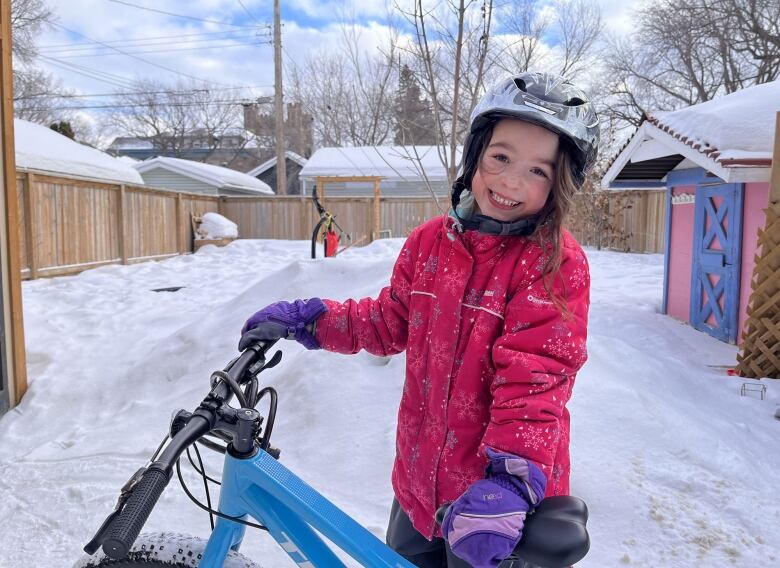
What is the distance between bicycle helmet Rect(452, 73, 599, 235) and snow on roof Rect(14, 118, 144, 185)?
12.7m

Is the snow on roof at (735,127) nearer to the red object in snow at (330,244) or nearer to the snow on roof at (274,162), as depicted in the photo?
the red object in snow at (330,244)

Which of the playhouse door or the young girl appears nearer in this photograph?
the young girl

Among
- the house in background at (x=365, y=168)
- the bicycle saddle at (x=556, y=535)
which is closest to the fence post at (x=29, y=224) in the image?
the bicycle saddle at (x=556, y=535)

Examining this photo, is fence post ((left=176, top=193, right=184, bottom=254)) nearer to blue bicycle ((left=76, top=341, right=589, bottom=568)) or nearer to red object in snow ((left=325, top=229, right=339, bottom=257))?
red object in snow ((left=325, top=229, right=339, bottom=257))

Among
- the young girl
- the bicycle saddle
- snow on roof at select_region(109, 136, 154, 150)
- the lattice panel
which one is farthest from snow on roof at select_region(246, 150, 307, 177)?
the bicycle saddle

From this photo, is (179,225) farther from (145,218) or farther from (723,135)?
(723,135)

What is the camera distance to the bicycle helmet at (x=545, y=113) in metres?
1.38

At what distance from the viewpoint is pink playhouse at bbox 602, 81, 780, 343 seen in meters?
5.88

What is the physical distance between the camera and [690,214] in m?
7.81

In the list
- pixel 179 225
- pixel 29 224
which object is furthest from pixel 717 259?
pixel 179 225

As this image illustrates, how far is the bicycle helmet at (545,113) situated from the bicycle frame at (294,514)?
2.40ft

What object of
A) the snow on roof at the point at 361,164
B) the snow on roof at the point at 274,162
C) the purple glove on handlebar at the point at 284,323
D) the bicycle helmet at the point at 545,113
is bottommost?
the purple glove on handlebar at the point at 284,323

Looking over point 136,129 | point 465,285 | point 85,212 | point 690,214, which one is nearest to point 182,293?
point 85,212

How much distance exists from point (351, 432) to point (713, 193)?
5515 millimetres
